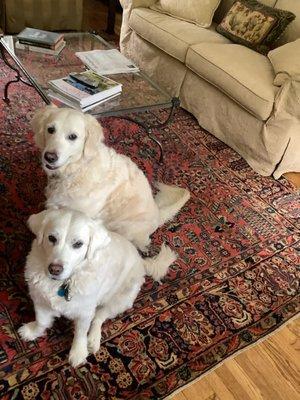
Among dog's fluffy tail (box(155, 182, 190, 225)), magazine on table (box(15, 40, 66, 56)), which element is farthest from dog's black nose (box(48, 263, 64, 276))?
magazine on table (box(15, 40, 66, 56))

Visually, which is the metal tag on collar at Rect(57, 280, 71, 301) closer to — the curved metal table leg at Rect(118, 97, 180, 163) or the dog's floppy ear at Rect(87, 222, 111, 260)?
the dog's floppy ear at Rect(87, 222, 111, 260)

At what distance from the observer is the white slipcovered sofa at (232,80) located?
2412mm

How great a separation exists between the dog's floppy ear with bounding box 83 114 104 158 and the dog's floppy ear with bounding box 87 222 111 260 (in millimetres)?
510

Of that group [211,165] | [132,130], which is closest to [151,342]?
[211,165]

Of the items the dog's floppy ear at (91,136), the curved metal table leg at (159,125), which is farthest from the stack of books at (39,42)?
the dog's floppy ear at (91,136)

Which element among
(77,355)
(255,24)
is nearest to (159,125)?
(255,24)

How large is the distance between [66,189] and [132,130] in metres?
1.18

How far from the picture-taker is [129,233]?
5.91 ft

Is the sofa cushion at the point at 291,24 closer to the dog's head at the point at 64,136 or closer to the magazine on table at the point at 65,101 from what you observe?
the magazine on table at the point at 65,101

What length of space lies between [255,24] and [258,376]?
2457 millimetres

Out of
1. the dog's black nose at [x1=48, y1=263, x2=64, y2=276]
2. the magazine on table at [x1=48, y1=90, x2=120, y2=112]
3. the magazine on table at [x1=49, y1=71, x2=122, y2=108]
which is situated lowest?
the dog's black nose at [x1=48, y1=263, x2=64, y2=276]

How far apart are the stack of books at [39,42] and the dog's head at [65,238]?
160 centimetres

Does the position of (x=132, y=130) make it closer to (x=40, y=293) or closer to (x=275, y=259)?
(x=275, y=259)

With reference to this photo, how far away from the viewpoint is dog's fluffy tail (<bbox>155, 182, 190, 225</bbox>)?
6.70 feet
